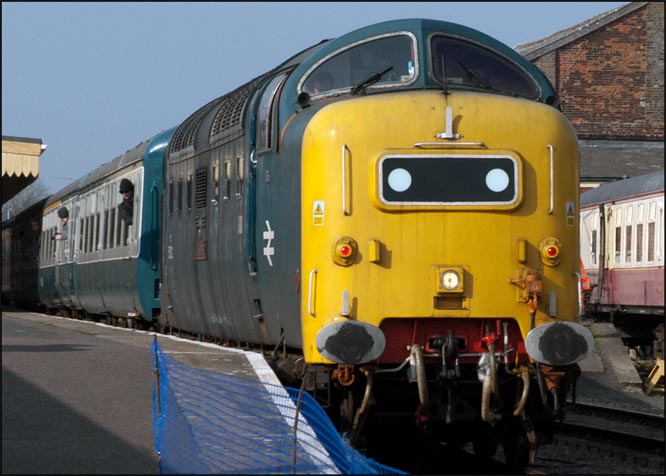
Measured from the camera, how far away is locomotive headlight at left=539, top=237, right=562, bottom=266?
33.4 feet

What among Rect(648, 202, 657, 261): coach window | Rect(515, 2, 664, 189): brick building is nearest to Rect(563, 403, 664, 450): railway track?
Rect(648, 202, 657, 261): coach window

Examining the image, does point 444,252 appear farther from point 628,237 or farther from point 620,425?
point 628,237

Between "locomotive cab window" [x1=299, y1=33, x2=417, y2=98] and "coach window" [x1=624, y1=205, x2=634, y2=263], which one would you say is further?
"coach window" [x1=624, y1=205, x2=634, y2=263]

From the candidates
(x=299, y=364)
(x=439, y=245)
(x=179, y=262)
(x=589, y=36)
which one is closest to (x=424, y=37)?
(x=439, y=245)

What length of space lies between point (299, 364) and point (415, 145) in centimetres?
213

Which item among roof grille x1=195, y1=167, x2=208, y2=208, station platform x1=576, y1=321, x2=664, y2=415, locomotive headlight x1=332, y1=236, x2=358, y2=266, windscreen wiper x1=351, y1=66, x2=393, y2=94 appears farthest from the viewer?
station platform x1=576, y1=321, x2=664, y2=415

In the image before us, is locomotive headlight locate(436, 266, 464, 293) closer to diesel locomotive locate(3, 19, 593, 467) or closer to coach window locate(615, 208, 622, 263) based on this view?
diesel locomotive locate(3, 19, 593, 467)

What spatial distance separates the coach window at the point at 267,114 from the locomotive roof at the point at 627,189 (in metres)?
15.6

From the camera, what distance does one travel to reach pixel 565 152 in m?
10.4

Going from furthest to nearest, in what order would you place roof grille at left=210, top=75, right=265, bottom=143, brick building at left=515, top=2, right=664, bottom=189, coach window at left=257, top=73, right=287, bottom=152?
brick building at left=515, top=2, right=664, bottom=189 < roof grille at left=210, top=75, right=265, bottom=143 < coach window at left=257, top=73, right=287, bottom=152

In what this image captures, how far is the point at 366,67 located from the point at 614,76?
35.9 metres

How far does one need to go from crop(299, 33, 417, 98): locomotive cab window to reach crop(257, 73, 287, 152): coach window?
0.61 meters

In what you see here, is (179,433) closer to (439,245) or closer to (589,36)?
(439,245)

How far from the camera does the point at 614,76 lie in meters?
45.4
